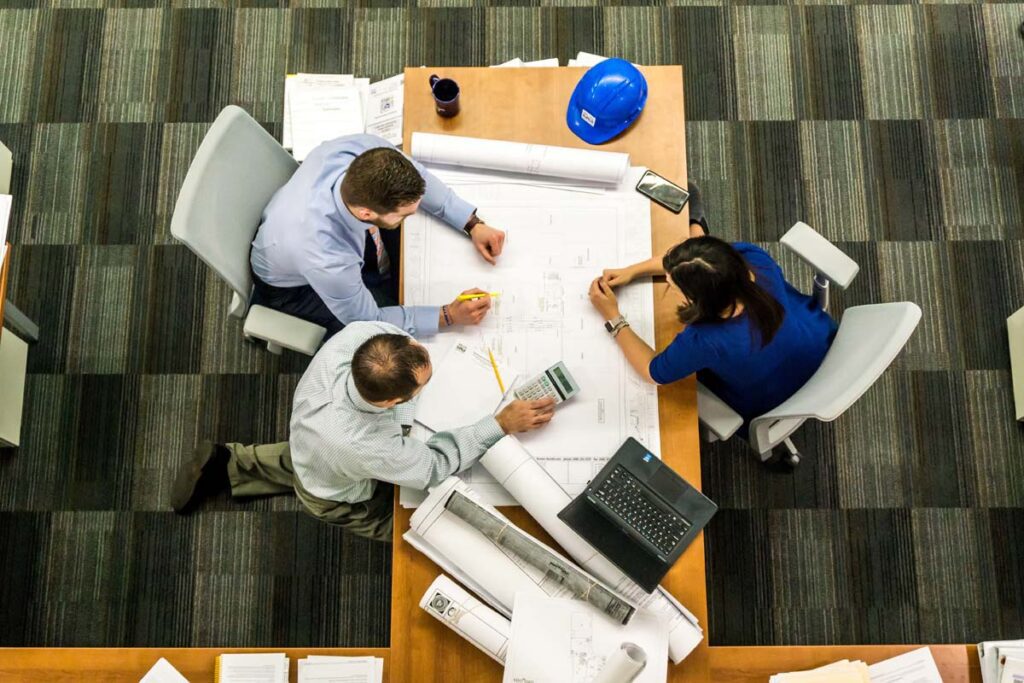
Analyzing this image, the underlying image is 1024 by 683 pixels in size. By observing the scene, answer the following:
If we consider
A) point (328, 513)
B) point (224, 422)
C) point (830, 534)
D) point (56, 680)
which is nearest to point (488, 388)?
point (328, 513)

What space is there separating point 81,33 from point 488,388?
232cm

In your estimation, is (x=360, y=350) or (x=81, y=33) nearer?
(x=360, y=350)

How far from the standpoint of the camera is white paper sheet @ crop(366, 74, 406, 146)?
2.38 m

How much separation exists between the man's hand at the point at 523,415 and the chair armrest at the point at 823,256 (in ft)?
2.28

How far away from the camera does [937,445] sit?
2467 millimetres

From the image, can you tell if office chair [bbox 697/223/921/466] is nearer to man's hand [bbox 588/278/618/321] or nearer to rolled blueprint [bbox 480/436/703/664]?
man's hand [bbox 588/278/618/321]

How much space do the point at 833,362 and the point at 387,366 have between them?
0.98 metres

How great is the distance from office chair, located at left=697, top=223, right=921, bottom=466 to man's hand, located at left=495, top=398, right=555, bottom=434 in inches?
15.4

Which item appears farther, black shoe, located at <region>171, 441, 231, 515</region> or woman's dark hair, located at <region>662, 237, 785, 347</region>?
black shoe, located at <region>171, 441, 231, 515</region>

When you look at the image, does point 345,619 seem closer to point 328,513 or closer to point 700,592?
point 328,513

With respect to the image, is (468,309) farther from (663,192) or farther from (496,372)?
(663,192)

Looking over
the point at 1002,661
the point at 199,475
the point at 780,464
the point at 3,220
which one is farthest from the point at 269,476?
the point at 1002,661

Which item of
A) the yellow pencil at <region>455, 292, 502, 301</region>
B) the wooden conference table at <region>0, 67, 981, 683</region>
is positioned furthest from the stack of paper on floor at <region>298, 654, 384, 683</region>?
the yellow pencil at <region>455, 292, 502, 301</region>

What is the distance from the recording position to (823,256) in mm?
1739
